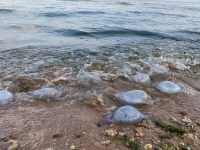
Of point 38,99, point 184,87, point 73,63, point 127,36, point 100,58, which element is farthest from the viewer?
point 127,36

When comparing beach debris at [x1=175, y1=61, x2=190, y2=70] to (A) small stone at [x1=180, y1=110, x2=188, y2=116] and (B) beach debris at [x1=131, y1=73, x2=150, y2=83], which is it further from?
(A) small stone at [x1=180, y1=110, x2=188, y2=116]

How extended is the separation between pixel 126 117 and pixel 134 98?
1.86 feet

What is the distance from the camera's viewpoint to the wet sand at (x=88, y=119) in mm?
2170

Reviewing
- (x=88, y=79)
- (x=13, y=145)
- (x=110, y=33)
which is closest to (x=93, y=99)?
(x=88, y=79)

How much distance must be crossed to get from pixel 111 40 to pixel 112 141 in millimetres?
4637

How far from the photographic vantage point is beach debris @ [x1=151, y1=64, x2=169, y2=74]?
13.7ft

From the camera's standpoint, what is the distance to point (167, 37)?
719cm

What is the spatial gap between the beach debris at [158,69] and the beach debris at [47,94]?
6.23ft

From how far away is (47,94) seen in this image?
3018 millimetres

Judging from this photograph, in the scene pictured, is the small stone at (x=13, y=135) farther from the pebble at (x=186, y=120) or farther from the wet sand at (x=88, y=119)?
the pebble at (x=186, y=120)

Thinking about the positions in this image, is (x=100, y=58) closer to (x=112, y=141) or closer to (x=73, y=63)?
(x=73, y=63)

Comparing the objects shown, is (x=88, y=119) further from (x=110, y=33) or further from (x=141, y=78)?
(x=110, y=33)

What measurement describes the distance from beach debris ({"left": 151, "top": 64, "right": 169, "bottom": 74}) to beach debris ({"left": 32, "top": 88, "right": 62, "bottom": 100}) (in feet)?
6.23

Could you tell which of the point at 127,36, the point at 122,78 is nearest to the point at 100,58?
the point at 122,78
